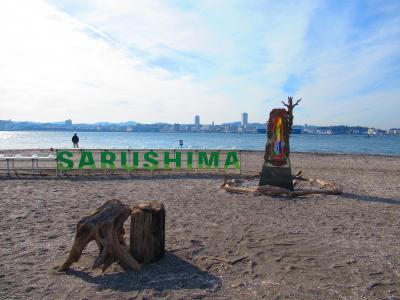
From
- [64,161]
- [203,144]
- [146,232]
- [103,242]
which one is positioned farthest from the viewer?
[203,144]

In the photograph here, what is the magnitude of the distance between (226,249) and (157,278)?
1.57 meters

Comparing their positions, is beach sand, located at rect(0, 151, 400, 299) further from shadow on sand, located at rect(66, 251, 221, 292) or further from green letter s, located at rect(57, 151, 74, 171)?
green letter s, located at rect(57, 151, 74, 171)

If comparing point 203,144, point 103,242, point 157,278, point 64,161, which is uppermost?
point 64,161

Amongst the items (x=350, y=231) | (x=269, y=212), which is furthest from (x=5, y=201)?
(x=350, y=231)

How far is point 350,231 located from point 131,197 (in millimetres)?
6251

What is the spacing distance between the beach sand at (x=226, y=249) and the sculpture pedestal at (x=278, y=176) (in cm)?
99

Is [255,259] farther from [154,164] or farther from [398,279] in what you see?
[154,164]

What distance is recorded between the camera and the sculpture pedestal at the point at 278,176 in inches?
439

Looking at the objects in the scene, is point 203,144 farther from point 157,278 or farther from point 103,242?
point 157,278

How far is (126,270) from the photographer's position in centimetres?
497

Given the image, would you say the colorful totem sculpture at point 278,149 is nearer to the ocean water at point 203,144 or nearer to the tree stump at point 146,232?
the tree stump at point 146,232

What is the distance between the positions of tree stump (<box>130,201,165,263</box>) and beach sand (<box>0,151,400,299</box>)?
0.21 m

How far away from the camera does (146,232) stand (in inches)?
203

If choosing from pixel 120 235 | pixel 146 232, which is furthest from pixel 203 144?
pixel 146 232
